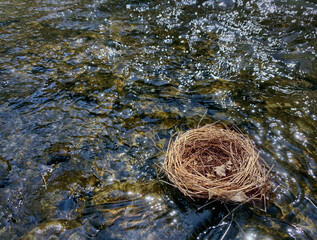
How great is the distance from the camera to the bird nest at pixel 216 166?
8.17 feet

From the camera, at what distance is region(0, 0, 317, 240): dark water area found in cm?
245

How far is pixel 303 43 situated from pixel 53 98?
5.48m

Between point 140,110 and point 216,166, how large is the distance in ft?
5.08

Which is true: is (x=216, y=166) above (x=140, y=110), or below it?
above

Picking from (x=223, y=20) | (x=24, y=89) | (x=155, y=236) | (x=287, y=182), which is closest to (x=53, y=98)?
(x=24, y=89)

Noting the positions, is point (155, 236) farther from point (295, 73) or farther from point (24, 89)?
point (295, 73)

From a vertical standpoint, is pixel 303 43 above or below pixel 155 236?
above

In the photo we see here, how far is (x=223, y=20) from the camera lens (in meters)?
6.42

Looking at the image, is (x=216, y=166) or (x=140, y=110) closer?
(x=216, y=166)

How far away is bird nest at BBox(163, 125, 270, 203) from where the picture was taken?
8.17ft

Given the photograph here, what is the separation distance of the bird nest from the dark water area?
0.16 metres

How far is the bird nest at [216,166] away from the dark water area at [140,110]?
16 cm

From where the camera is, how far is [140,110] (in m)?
3.78

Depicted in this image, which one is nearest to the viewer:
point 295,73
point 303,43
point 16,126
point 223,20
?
point 16,126
